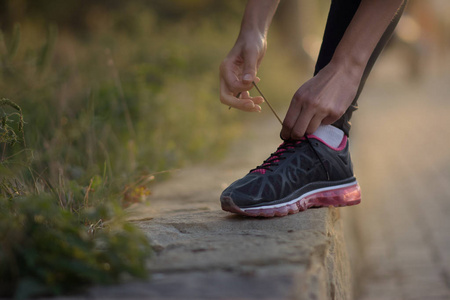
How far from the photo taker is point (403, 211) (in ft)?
12.1

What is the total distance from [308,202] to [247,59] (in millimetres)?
522

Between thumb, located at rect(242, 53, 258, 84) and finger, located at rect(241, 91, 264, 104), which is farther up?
thumb, located at rect(242, 53, 258, 84)

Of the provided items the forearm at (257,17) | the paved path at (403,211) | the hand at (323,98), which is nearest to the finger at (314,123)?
the hand at (323,98)

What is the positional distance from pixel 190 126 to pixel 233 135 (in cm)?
43

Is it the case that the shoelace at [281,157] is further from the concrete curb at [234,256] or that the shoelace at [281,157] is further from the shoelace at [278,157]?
the concrete curb at [234,256]

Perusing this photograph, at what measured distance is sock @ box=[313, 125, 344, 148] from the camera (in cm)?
188

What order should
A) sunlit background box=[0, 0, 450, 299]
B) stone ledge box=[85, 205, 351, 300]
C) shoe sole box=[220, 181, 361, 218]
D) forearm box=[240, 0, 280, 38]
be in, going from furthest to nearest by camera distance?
sunlit background box=[0, 0, 450, 299] → forearm box=[240, 0, 280, 38] → shoe sole box=[220, 181, 361, 218] → stone ledge box=[85, 205, 351, 300]

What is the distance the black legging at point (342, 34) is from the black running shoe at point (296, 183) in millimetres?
116

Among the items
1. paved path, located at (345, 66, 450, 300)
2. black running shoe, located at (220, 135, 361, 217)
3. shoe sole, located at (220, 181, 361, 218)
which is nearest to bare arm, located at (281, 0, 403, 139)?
black running shoe, located at (220, 135, 361, 217)

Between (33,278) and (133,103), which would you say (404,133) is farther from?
(33,278)

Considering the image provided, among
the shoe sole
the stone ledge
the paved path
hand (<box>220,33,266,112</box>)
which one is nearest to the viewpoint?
the stone ledge

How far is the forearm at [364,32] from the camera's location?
1.74 metres

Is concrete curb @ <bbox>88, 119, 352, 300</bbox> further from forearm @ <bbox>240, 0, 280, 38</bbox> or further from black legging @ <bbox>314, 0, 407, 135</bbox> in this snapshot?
forearm @ <bbox>240, 0, 280, 38</bbox>

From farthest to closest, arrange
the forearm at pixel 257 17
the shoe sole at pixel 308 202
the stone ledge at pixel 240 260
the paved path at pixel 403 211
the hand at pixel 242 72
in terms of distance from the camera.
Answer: the paved path at pixel 403 211, the forearm at pixel 257 17, the hand at pixel 242 72, the shoe sole at pixel 308 202, the stone ledge at pixel 240 260
